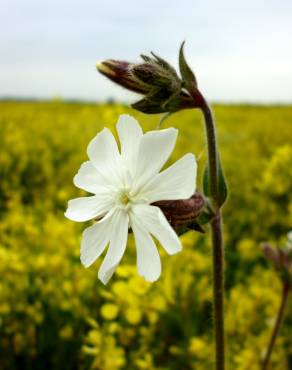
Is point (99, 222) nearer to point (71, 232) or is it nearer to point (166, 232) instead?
point (166, 232)

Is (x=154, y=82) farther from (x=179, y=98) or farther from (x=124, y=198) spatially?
(x=124, y=198)

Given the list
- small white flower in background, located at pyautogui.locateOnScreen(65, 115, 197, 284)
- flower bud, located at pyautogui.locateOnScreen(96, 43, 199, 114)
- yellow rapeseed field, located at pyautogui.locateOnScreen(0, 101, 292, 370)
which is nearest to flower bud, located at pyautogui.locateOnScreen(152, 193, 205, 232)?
small white flower in background, located at pyautogui.locateOnScreen(65, 115, 197, 284)

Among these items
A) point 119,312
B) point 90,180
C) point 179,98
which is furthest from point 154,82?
point 119,312

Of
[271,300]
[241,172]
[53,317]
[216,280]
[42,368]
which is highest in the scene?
[241,172]

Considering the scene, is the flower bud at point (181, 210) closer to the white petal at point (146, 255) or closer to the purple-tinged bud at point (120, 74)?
the white petal at point (146, 255)

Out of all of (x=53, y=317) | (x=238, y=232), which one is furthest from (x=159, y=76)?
(x=238, y=232)

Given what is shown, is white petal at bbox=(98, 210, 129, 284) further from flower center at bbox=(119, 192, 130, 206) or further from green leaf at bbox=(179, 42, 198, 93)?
green leaf at bbox=(179, 42, 198, 93)
